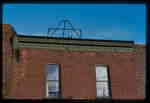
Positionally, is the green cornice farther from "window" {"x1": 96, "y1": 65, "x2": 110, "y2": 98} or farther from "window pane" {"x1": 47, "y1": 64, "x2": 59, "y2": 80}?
"window" {"x1": 96, "y1": 65, "x2": 110, "y2": 98}

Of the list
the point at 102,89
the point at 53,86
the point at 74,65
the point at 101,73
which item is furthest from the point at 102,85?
the point at 53,86

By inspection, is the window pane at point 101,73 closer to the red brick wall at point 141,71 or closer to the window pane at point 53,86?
the red brick wall at point 141,71

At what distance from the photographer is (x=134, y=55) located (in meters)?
8.77

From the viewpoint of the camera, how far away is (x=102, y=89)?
7.98 meters

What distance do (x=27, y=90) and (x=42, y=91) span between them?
1.31 ft

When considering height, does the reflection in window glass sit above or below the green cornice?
below

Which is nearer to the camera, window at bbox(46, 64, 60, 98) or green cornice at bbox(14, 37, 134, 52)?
window at bbox(46, 64, 60, 98)

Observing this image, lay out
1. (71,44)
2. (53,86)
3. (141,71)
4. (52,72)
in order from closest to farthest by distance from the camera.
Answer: (141,71) → (53,86) → (52,72) → (71,44)

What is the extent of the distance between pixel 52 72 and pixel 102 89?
4.90 feet

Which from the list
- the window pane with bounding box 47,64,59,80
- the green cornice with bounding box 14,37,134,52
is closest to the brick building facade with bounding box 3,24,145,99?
the green cornice with bounding box 14,37,134,52

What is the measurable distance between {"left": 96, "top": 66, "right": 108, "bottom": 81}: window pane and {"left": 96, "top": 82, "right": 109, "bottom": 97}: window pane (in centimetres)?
14

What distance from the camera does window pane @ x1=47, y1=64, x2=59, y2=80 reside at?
7664mm

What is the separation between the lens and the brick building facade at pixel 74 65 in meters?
7.57

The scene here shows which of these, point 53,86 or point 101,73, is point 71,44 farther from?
point 53,86
